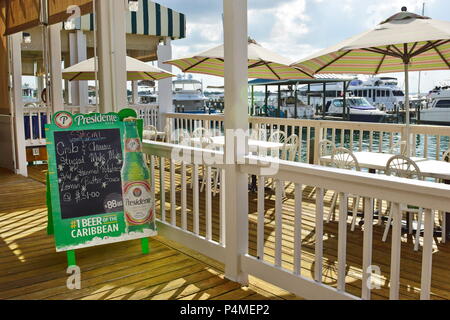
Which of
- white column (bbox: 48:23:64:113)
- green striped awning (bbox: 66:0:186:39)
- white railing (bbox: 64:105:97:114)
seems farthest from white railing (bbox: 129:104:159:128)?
white column (bbox: 48:23:64:113)

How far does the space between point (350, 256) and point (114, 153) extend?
6.42 ft

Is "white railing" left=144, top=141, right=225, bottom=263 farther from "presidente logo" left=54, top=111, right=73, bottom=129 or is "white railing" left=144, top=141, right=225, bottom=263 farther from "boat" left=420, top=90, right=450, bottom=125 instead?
"boat" left=420, top=90, right=450, bottom=125

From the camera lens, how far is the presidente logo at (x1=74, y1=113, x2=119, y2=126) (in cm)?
332

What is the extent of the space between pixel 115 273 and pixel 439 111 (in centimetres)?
2913

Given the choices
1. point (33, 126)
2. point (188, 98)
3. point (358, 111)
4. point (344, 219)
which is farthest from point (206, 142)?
point (358, 111)

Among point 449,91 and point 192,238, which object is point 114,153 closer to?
point 192,238

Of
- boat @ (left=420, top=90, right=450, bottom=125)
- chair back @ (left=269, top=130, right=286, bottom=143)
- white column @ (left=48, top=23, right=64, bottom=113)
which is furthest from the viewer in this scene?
boat @ (left=420, top=90, right=450, bottom=125)

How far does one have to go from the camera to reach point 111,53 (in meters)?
3.84

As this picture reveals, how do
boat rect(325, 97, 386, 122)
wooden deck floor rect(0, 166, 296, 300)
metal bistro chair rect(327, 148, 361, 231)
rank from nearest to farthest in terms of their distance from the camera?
wooden deck floor rect(0, 166, 296, 300) → metal bistro chair rect(327, 148, 361, 231) → boat rect(325, 97, 386, 122)

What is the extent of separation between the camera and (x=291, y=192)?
567cm

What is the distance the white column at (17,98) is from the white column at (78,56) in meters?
2.89

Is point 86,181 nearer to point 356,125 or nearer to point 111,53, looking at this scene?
point 111,53

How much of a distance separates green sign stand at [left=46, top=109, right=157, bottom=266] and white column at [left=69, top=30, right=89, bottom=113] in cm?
674
